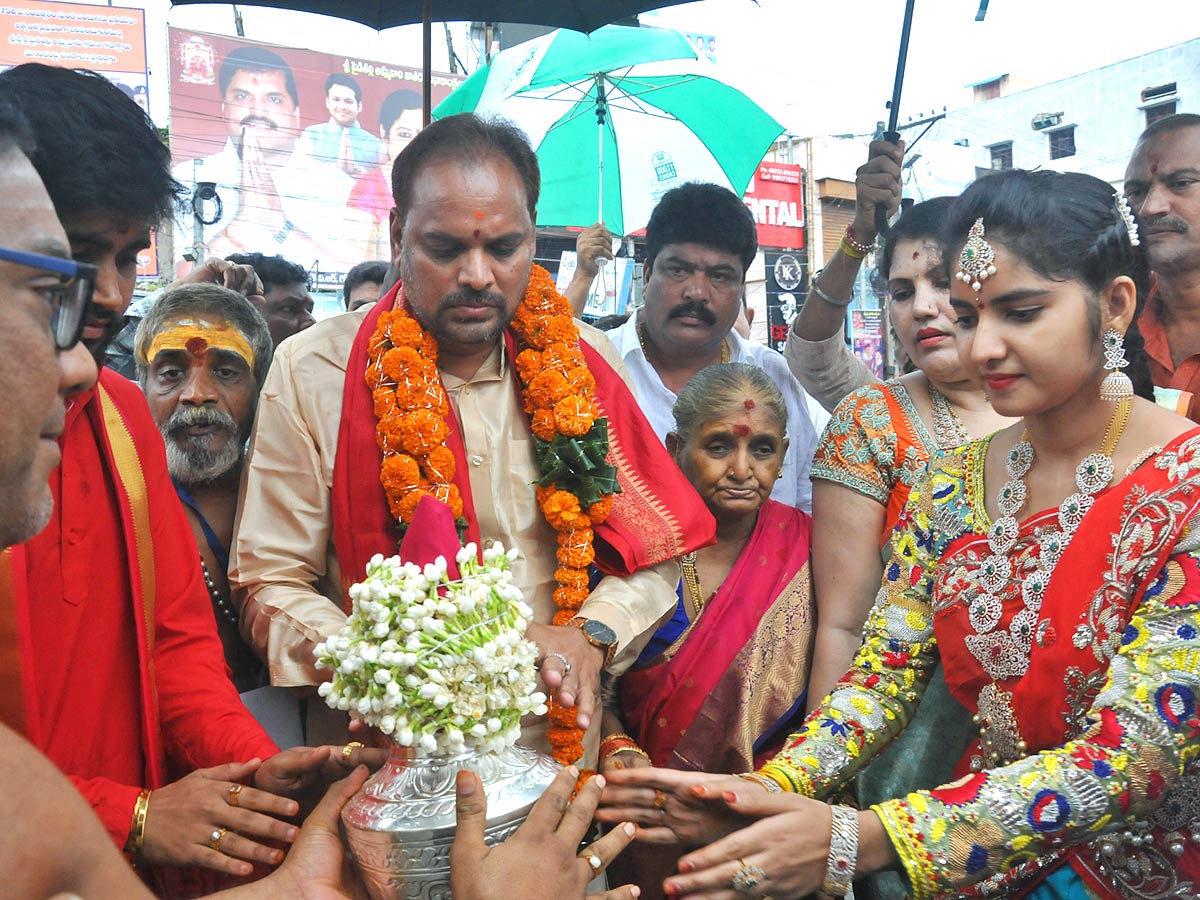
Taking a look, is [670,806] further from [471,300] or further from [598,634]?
[471,300]

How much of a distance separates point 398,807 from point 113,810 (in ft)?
2.30

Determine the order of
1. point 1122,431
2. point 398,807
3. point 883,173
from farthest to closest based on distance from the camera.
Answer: point 883,173
point 1122,431
point 398,807

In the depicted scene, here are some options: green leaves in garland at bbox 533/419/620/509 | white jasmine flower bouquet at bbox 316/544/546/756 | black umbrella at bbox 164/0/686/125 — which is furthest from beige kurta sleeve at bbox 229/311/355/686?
black umbrella at bbox 164/0/686/125

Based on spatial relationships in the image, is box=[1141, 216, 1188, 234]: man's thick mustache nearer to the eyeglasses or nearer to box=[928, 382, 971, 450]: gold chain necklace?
box=[928, 382, 971, 450]: gold chain necklace

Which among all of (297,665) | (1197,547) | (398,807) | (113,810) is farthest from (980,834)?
(113,810)

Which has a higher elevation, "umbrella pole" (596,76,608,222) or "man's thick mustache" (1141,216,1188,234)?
"umbrella pole" (596,76,608,222)

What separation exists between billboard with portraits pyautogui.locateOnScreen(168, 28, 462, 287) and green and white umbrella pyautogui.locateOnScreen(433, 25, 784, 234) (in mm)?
21392

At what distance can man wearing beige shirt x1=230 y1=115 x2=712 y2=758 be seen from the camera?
260cm

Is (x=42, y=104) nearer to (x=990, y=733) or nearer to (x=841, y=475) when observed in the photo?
(x=841, y=475)

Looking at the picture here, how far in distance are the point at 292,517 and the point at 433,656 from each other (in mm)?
1104

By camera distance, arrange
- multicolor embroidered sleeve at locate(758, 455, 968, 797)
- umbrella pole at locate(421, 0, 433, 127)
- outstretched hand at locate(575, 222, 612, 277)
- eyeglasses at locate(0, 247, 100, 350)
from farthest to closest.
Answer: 1. outstretched hand at locate(575, 222, 612, 277)
2. umbrella pole at locate(421, 0, 433, 127)
3. multicolor embroidered sleeve at locate(758, 455, 968, 797)
4. eyeglasses at locate(0, 247, 100, 350)

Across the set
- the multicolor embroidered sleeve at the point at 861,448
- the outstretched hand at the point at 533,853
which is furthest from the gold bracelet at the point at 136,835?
the multicolor embroidered sleeve at the point at 861,448

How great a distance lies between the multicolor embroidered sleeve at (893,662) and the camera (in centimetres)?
233

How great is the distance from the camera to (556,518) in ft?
8.99
